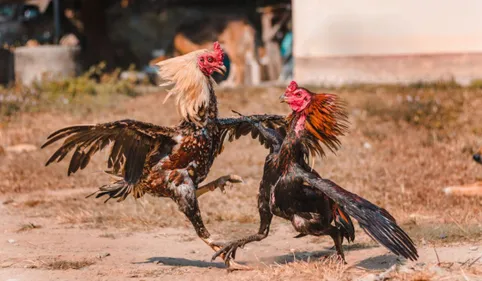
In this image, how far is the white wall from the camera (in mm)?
16438

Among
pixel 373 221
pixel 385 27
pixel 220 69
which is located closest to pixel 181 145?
pixel 220 69

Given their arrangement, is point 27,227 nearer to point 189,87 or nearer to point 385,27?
point 189,87

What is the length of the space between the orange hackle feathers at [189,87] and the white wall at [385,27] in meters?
10.6

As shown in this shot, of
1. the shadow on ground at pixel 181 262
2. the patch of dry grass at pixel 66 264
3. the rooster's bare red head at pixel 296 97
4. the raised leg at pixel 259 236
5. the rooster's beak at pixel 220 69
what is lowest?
the shadow on ground at pixel 181 262

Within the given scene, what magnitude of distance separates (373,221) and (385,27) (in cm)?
1188

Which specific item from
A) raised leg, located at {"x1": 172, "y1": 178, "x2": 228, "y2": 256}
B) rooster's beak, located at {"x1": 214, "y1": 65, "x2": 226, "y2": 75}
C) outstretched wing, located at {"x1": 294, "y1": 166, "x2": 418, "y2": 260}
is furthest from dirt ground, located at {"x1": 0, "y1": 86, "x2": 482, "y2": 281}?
rooster's beak, located at {"x1": 214, "y1": 65, "x2": 226, "y2": 75}

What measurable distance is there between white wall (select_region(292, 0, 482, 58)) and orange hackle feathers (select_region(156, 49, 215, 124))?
10638mm

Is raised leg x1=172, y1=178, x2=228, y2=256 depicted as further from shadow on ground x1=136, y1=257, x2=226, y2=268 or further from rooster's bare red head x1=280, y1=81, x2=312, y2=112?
rooster's bare red head x1=280, y1=81, x2=312, y2=112

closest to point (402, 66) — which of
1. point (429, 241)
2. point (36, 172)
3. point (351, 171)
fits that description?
point (351, 171)

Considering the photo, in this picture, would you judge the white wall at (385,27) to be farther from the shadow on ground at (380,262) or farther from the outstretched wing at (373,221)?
the outstretched wing at (373,221)

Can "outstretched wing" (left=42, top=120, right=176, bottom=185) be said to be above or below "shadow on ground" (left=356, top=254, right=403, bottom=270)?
above

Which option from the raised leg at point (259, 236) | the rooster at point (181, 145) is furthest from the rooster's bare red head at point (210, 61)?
the raised leg at point (259, 236)

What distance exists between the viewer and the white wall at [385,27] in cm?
1644

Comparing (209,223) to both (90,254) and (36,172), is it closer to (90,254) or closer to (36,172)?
(90,254)
